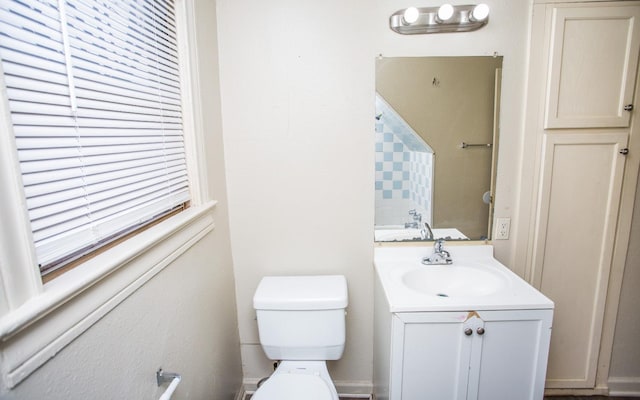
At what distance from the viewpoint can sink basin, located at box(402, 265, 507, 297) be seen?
56.6 inches

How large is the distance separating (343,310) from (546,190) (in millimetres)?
1125

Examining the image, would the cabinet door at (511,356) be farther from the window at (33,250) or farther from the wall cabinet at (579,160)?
the window at (33,250)

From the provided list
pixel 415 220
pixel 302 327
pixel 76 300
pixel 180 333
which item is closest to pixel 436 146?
pixel 415 220

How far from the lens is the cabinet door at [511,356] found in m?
1.14

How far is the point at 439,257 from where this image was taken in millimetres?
1510

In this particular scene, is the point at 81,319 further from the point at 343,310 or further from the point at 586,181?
the point at 586,181

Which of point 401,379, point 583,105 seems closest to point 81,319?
point 401,379

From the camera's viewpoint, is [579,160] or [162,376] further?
Answer: [579,160]

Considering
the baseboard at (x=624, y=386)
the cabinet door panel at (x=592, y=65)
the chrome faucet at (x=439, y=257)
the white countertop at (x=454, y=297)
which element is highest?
the cabinet door panel at (x=592, y=65)

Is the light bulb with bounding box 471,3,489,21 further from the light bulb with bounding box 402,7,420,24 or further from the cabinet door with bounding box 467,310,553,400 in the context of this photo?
the cabinet door with bounding box 467,310,553,400

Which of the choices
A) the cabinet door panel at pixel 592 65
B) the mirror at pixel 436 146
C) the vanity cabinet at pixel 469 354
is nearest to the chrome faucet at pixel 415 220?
the mirror at pixel 436 146

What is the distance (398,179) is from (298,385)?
1.02m

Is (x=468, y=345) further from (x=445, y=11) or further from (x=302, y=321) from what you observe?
(x=445, y=11)

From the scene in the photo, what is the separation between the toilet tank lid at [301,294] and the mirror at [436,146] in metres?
0.35
